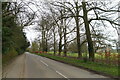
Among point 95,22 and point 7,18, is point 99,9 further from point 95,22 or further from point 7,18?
point 7,18

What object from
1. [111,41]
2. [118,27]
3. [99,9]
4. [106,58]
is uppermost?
[99,9]

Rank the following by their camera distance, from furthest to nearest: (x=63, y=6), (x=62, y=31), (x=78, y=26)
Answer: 1. (x=62, y=31)
2. (x=78, y=26)
3. (x=63, y=6)

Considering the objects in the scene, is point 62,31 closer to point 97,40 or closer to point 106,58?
point 97,40

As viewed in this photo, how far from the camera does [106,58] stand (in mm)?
17719

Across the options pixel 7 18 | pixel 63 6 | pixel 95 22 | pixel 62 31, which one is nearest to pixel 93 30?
pixel 95 22

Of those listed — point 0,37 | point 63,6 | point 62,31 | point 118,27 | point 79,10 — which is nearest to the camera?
point 0,37

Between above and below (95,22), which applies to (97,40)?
below

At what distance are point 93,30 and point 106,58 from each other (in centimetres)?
580

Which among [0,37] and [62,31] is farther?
[62,31]

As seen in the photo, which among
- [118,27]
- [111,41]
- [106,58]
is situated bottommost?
[106,58]

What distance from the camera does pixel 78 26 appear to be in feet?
92.0

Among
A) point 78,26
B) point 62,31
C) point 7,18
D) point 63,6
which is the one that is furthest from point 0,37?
point 62,31

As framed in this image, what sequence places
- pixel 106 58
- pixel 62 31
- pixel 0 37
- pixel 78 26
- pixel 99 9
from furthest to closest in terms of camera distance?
pixel 62 31 < pixel 78 26 < pixel 99 9 < pixel 106 58 < pixel 0 37

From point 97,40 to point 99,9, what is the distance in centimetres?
463
